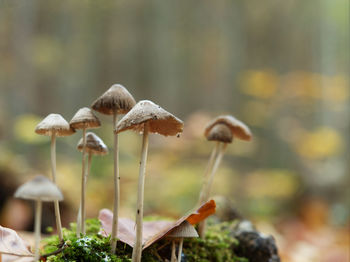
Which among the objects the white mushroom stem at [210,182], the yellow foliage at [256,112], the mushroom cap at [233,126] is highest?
the yellow foliage at [256,112]

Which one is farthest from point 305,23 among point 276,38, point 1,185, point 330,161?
point 1,185

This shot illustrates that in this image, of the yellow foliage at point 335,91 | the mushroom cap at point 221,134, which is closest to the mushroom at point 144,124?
the mushroom cap at point 221,134

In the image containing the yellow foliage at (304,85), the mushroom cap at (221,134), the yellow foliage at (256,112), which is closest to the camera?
the mushroom cap at (221,134)

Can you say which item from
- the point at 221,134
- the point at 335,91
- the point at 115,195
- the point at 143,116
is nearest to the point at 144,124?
the point at 143,116

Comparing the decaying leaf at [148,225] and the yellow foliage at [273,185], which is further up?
the yellow foliage at [273,185]

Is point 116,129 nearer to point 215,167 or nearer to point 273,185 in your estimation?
point 215,167

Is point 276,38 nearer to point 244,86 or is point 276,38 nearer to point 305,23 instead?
point 305,23

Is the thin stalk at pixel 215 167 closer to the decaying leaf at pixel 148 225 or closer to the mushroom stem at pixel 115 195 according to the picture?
the decaying leaf at pixel 148 225
